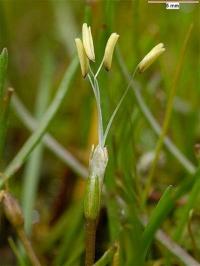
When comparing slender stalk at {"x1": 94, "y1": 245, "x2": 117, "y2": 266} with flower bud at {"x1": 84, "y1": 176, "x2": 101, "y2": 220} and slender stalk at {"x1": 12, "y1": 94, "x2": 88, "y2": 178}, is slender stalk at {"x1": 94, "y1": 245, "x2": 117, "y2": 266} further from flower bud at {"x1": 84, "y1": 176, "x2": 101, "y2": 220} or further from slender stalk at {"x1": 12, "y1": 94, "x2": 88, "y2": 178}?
slender stalk at {"x1": 12, "y1": 94, "x2": 88, "y2": 178}

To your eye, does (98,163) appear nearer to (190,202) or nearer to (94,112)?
(190,202)

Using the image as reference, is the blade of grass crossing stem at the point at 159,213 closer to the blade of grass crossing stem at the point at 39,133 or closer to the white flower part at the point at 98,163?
the white flower part at the point at 98,163

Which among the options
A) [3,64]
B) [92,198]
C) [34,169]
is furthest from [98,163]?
[34,169]

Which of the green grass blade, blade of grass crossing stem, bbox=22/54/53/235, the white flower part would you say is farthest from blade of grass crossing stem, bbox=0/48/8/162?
blade of grass crossing stem, bbox=22/54/53/235

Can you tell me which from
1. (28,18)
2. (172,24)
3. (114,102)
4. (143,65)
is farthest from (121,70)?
(28,18)

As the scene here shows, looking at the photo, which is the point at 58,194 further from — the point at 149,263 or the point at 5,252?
the point at 149,263

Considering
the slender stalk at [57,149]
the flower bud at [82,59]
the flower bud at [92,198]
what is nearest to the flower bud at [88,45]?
the flower bud at [82,59]
